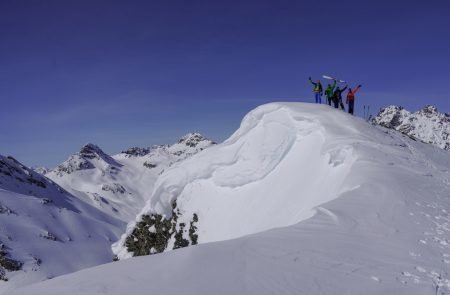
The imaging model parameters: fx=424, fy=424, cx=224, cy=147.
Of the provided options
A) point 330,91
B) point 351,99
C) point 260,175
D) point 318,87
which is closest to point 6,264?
point 318,87

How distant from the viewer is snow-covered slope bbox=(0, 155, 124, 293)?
76250 mm

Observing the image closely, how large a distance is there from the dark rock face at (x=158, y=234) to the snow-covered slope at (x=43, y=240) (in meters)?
38.3

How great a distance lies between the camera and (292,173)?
66.0 ft

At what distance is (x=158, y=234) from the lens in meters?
26.0

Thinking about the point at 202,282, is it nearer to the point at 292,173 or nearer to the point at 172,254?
the point at 172,254

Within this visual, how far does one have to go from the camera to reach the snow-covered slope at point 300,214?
21.6 feet

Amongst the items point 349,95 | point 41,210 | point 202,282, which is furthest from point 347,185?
point 41,210

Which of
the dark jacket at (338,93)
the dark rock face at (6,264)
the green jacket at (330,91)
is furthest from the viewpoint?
the dark rock face at (6,264)

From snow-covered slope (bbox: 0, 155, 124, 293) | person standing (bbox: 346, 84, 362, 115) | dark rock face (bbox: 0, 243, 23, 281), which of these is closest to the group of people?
person standing (bbox: 346, 84, 362, 115)

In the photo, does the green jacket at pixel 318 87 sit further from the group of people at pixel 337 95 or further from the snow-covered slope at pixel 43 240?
the snow-covered slope at pixel 43 240

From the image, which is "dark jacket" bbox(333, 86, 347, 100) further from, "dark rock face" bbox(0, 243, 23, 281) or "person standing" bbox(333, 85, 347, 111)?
"dark rock face" bbox(0, 243, 23, 281)

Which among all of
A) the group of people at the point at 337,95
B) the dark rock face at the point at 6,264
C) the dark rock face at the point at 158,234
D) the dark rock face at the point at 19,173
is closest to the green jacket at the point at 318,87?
the group of people at the point at 337,95

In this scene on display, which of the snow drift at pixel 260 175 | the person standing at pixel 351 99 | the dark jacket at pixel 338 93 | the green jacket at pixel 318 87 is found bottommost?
the snow drift at pixel 260 175

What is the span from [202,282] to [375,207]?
687 centimetres
